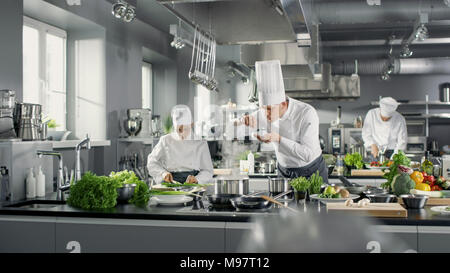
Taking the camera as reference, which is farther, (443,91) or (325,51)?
(443,91)

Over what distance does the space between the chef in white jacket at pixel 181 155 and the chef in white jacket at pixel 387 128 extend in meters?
3.87

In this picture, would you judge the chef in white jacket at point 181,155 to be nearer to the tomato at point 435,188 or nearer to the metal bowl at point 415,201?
the tomato at point 435,188

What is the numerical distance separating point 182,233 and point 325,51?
26.6 ft

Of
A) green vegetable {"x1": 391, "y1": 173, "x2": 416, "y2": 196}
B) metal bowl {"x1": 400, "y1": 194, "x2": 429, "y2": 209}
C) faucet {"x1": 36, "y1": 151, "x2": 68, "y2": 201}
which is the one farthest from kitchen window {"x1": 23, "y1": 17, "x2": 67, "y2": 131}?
metal bowl {"x1": 400, "y1": 194, "x2": 429, "y2": 209}

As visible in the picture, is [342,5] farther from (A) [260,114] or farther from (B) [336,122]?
(B) [336,122]

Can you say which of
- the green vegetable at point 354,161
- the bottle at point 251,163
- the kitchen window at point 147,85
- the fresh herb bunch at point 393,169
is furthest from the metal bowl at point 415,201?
the kitchen window at point 147,85

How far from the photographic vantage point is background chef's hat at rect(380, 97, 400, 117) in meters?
7.97

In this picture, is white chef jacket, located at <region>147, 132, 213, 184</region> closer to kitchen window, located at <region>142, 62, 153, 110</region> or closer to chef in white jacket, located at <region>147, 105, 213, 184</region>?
chef in white jacket, located at <region>147, 105, 213, 184</region>

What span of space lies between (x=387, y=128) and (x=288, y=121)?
179 inches

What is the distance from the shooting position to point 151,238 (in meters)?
2.80
